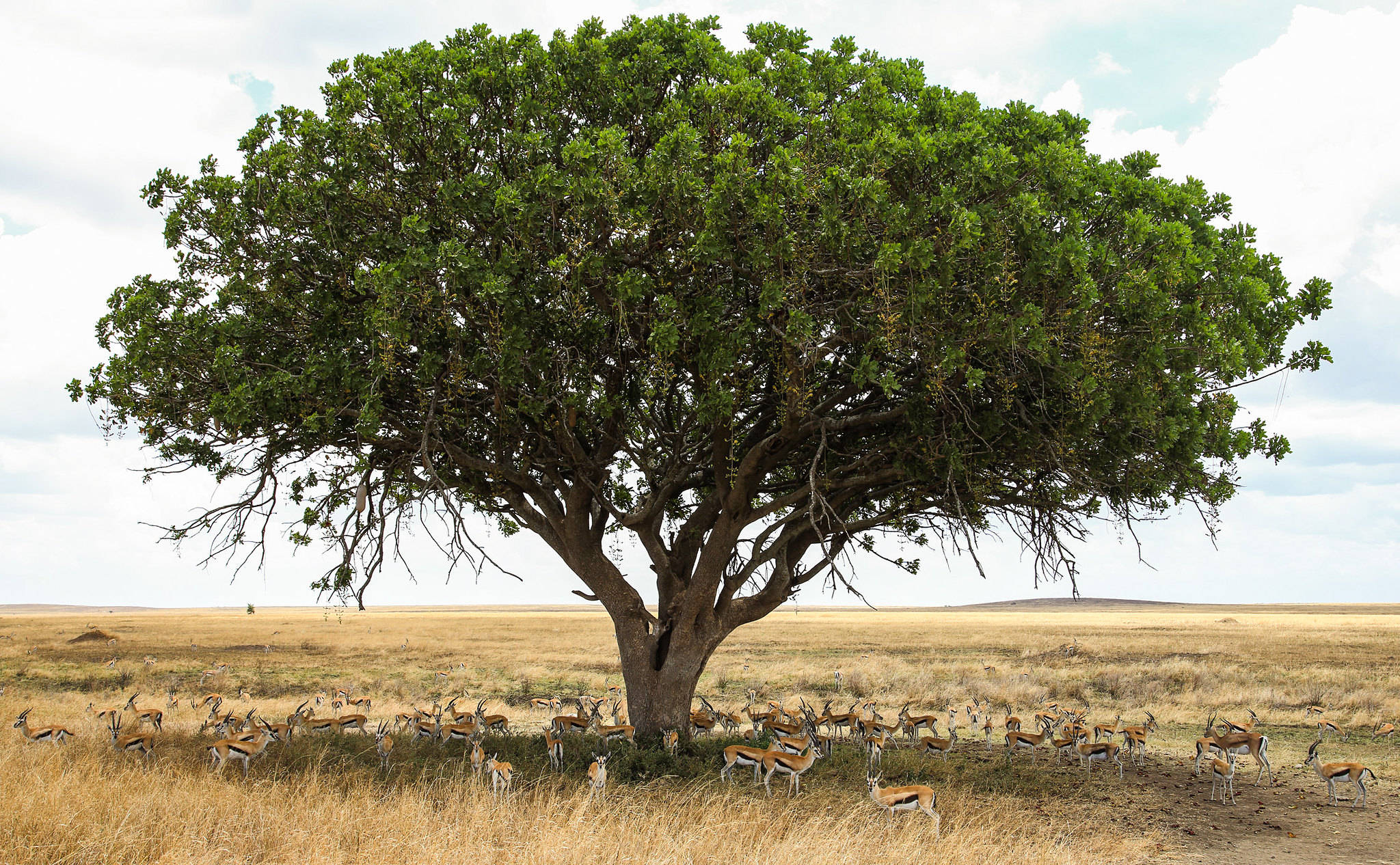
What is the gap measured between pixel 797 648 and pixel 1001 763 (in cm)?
3222

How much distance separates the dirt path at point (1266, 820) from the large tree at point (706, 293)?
14.9 feet

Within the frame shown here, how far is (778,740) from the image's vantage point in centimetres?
1443

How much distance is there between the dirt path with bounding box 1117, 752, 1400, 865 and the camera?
11203 mm

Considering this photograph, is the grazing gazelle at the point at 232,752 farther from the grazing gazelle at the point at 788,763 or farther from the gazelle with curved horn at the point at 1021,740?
the gazelle with curved horn at the point at 1021,740

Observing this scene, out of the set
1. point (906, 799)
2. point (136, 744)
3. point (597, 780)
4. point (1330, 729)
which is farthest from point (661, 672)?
point (1330, 729)

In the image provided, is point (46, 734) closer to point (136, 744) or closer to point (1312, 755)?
point (136, 744)

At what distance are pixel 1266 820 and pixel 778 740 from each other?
24.0ft

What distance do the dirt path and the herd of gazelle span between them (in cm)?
30

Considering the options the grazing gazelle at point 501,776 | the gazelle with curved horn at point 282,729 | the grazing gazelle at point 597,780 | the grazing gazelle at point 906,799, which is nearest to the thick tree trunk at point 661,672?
the grazing gazelle at point 597,780

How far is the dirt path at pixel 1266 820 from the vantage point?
11.2m

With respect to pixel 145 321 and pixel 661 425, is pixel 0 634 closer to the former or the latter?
pixel 145 321

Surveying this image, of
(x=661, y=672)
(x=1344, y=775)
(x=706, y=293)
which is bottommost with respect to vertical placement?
(x=1344, y=775)

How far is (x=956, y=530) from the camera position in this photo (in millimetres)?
17000

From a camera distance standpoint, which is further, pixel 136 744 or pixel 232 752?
pixel 136 744
